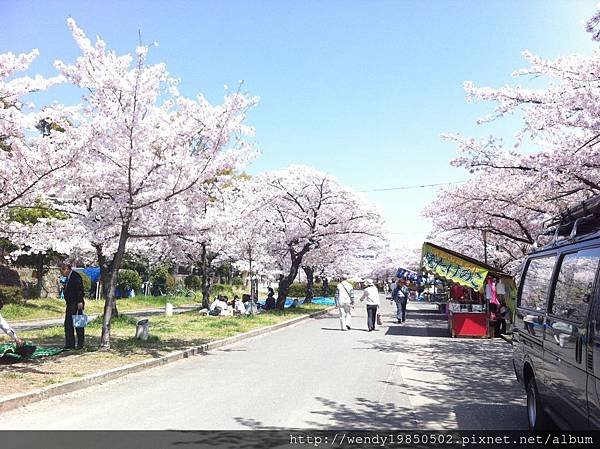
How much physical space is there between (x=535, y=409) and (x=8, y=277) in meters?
28.2

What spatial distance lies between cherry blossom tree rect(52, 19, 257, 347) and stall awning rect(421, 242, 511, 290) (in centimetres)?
723

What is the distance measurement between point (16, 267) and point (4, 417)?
26.5 m

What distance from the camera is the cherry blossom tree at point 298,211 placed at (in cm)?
2708

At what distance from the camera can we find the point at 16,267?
2934cm

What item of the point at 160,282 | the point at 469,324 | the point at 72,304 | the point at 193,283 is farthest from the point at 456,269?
the point at 193,283

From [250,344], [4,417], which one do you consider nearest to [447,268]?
[250,344]

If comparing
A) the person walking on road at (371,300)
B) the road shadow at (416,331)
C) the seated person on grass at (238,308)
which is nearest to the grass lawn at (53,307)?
the seated person on grass at (238,308)

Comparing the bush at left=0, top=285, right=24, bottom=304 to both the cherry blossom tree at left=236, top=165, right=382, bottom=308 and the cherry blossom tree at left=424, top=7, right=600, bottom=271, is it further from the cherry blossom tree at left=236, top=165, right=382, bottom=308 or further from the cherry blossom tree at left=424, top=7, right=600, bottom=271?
the cherry blossom tree at left=424, top=7, right=600, bottom=271

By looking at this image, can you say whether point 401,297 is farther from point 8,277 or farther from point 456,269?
point 8,277

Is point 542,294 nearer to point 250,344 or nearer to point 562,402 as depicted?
point 562,402

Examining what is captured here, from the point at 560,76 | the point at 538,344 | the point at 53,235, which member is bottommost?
the point at 538,344

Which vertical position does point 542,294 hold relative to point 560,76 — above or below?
below

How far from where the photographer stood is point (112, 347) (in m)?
11.6

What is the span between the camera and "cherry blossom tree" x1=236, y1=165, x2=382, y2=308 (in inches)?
1066
